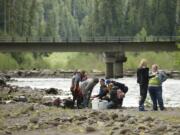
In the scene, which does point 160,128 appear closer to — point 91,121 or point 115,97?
point 91,121

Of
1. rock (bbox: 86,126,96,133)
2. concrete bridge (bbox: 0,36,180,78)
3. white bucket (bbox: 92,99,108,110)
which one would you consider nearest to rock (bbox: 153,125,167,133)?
rock (bbox: 86,126,96,133)

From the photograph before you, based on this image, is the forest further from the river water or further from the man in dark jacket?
the man in dark jacket

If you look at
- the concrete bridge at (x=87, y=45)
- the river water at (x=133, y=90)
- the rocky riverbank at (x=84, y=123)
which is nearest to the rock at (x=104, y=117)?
the rocky riverbank at (x=84, y=123)

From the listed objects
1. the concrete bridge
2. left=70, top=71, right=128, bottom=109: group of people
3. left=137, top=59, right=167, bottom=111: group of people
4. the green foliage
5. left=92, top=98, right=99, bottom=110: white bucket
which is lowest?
the green foliage

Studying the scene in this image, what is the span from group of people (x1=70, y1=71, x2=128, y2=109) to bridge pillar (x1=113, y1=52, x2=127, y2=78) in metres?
60.7

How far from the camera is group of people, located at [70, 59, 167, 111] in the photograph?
2470 centimetres

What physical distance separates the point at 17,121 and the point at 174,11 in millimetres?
114036

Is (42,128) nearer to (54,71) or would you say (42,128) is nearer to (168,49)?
(168,49)

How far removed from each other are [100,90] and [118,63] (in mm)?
63835

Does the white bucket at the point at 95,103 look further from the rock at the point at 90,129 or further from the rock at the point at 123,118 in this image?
the rock at the point at 90,129

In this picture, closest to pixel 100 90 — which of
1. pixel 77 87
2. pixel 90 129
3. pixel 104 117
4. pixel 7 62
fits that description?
pixel 77 87

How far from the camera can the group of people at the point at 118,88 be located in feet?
81.0

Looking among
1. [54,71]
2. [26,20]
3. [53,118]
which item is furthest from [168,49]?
[53,118]

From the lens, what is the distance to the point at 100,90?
1065 inches
